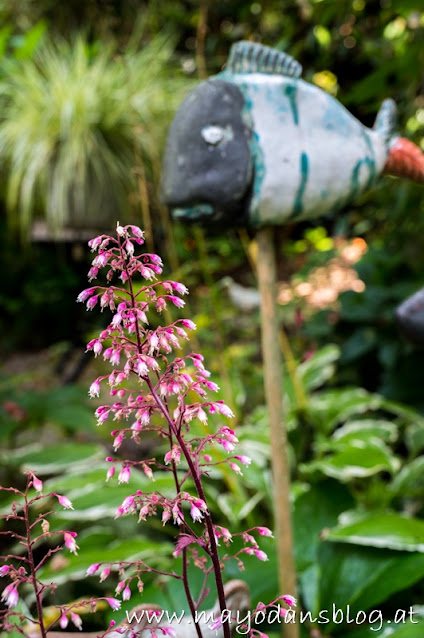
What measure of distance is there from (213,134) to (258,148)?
66 mm

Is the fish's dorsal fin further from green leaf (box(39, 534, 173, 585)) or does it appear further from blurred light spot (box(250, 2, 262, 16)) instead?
blurred light spot (box(250, 2, 262, 16))

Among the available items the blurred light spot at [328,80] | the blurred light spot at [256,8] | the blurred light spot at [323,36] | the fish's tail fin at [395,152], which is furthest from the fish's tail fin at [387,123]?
the blurred light spot at [328,80]

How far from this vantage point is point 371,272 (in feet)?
6.64

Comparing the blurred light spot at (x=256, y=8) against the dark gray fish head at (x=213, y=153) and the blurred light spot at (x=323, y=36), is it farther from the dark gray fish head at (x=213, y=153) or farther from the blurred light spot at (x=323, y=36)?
the dark gray fish head at (x=213, y=153)

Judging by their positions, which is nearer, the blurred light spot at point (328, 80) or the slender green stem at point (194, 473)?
the slender green stem at point (194, 473)

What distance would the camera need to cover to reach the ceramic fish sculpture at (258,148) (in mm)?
757

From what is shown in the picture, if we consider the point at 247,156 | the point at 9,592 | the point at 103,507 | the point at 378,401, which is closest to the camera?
the point at 9,592

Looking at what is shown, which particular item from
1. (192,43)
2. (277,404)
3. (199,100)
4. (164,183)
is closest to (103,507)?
(277,404)

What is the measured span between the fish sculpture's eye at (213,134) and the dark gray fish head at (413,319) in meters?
0.40

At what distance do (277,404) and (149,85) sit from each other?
1.77 meters

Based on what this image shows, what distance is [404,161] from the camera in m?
0.94

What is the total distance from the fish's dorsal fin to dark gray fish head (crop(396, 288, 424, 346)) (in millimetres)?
397

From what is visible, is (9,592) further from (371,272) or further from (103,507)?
(371,272)

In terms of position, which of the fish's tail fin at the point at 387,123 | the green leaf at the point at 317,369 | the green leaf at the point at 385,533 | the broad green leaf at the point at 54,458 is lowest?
the green leaf at the point at 385,533
